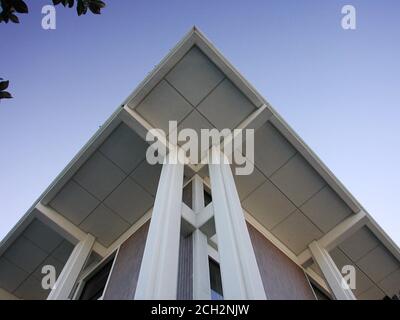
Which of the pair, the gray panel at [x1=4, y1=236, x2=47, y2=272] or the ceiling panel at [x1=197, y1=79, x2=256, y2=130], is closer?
the ceiling panel at [x1=197, y1=79, x2=256, y2=130]

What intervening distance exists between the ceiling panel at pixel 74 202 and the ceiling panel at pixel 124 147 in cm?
86

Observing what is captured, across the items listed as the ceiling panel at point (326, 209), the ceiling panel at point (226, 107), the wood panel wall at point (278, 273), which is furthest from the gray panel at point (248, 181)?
the ceiling panel at point (326, 209)

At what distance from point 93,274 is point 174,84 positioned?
3.69 meters

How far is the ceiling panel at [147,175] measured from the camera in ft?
19.0

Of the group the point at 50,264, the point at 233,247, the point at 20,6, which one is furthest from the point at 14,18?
the point at 50,264

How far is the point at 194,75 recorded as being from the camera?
518cm

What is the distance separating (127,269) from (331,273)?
341cm

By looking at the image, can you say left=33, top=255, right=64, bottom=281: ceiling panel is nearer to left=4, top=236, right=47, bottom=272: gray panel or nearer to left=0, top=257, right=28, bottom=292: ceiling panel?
left=4, top=236, right=47, bottom=272: gray panel

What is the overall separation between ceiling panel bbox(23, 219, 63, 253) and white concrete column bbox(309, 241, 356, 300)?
488 cm

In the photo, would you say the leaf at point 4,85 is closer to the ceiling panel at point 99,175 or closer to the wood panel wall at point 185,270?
the wood panel wall at point 185,270

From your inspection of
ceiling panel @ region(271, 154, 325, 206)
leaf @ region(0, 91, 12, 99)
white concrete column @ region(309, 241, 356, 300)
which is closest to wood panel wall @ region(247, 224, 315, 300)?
white concrete column @ region(309, 241, 356, 300)

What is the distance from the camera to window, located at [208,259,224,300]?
385cm

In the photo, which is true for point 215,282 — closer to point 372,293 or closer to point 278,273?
point 278,273
